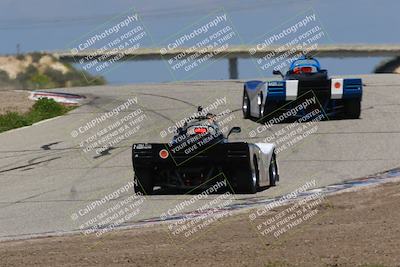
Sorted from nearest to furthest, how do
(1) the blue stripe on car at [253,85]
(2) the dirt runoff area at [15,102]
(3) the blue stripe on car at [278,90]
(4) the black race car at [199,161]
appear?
(4) the black race car at [199,161]
(3) the blue stripe on car at [278,90]
(1) the blue stripe on car at [253,85]
(2) the dirt runoff area at [15,102]

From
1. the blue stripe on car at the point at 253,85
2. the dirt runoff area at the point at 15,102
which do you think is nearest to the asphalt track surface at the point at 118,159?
the blue stripe on car at the point at 253,85

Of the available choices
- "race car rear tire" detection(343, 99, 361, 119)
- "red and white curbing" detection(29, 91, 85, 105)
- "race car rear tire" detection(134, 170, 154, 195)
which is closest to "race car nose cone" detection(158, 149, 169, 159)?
"race car rear tire" detection(134, 170, 154, 195)

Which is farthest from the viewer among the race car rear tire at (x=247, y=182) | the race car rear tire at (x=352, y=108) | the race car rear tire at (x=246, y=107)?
the race car rear tire at (x=246, y=107)

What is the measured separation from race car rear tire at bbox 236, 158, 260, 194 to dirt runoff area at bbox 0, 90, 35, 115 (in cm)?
1490

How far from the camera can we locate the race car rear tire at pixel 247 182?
1344 cm

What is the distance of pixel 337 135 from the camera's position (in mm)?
19500

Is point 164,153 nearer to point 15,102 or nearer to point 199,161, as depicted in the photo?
point 199,161

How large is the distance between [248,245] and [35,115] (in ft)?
58.9

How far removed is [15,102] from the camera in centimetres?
2972

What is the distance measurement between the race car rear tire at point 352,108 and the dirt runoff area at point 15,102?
1044 cm

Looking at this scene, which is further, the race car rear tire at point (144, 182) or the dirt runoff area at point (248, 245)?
the race car rear tire at point (144, 182)

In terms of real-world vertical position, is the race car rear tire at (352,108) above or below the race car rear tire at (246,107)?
below

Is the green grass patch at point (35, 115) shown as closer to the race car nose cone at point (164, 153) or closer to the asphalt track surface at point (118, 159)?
the asphalt track surface at point (118, 159)

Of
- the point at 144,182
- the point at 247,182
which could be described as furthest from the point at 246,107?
the point at 247,182
